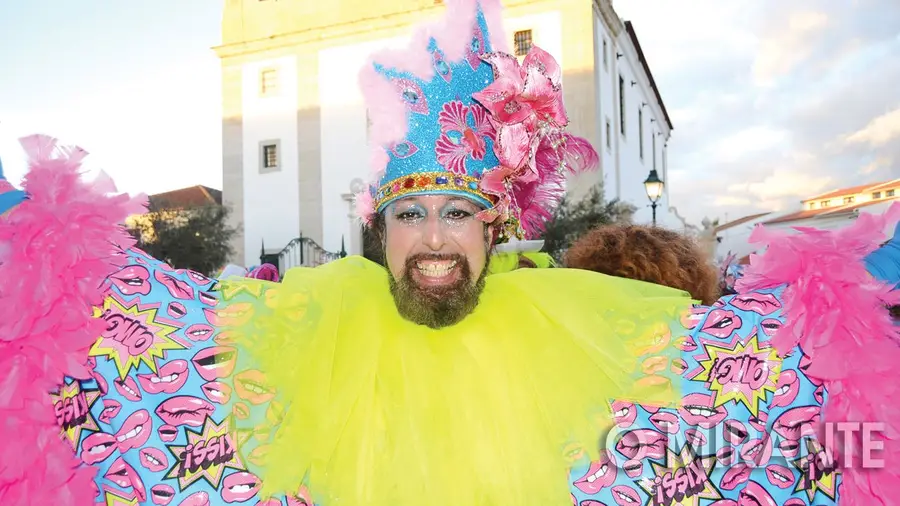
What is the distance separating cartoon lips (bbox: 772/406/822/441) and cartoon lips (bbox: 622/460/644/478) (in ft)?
1.18

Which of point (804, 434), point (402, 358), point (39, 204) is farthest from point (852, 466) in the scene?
point (39, 204)

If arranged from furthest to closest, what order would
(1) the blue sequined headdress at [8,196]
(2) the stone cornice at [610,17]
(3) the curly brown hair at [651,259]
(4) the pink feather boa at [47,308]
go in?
(2) the stone cornice at [610,17] → (3) the curly brown hair at [651,259] → (1) the blue sequined headdress at [8,196] → (4) the pink feather boa at [47,308]

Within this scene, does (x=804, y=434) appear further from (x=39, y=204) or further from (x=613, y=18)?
(x=613, y=18)

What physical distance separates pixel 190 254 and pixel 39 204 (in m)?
15.4

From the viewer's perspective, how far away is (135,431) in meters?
1.61

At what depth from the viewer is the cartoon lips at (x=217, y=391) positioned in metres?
1.64

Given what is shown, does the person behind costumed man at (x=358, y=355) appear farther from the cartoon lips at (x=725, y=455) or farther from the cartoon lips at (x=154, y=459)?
the cartoon lips at (x=725, y=455)

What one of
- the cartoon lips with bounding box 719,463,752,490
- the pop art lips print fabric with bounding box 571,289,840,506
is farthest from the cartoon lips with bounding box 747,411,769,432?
the cartoon lips with bounding box 719,463,752,490

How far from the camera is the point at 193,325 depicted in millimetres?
1729

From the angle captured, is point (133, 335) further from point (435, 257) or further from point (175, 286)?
point (435, 257)

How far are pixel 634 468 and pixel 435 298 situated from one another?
2.41 feet

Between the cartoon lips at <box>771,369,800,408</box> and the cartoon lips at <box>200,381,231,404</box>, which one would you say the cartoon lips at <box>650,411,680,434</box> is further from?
the cartoon lips at <box>200,381,231,404</box>

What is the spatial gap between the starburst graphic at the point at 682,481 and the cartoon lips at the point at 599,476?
0.07 m

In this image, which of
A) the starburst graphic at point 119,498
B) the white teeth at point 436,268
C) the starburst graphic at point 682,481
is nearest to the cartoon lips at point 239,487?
the starburst graphic at point 119,498
